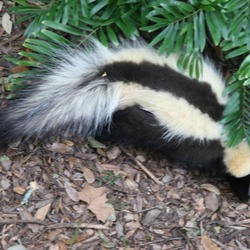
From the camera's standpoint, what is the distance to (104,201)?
452 cm

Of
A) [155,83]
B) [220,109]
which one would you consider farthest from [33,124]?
[220,109]

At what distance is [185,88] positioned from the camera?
4.30 metres

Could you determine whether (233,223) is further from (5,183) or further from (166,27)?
(5,183)

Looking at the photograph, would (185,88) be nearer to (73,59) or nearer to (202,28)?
(202,28)

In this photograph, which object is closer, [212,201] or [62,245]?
[62,245]

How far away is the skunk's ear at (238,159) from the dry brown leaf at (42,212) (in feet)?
4.61

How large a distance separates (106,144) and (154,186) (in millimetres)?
491

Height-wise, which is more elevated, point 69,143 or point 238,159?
point 238,159

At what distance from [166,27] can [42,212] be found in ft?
5.12

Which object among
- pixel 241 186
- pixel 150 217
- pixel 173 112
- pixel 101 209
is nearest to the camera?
pixel 173 112

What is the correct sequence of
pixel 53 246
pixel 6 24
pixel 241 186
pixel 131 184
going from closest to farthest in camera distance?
pixel 53 246, pixel 131 184, pixel 241 186, pixel 6 24

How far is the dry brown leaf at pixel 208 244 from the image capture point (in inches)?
178

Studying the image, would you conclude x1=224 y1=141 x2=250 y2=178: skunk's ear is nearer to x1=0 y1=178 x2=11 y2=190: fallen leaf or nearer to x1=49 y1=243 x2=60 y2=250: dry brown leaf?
x1=49 y1=243 x2=60 y2=250: dry brown leaf

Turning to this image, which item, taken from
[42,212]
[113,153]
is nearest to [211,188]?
[113,153]
